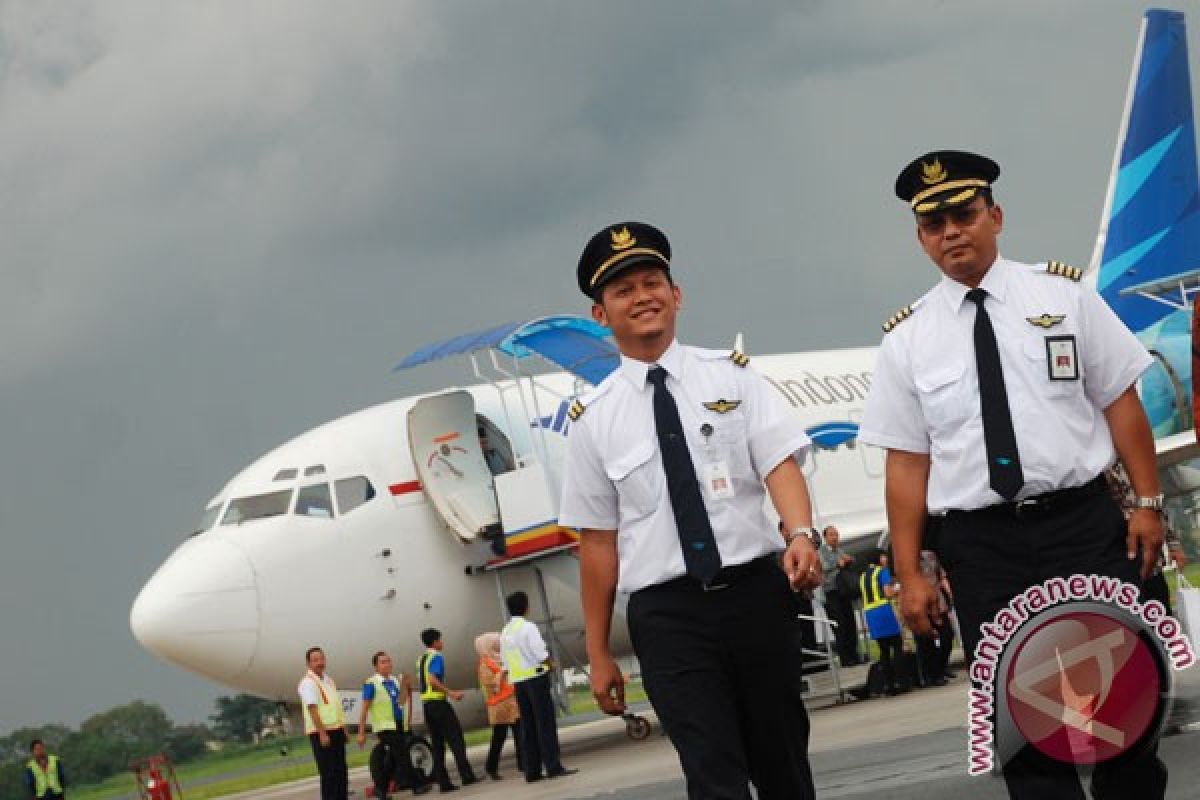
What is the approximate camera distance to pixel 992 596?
4.83m

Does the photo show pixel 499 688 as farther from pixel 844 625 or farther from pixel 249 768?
pixel 249 768

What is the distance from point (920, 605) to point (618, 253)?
54.7 inches

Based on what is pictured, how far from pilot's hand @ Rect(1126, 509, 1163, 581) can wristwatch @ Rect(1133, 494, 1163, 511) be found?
0.01 m

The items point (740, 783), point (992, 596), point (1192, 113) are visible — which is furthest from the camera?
point (1192, 113)

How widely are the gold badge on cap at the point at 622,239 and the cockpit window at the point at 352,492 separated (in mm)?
12168

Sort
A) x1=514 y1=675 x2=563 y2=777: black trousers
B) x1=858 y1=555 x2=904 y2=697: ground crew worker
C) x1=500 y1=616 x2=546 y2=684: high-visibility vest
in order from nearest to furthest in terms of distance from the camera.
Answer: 1. x1=514 y1=675 x2=563 y2=777: black trousers
2. x1=500 y1=616 x2=546 y2=684: high-visibility vest
3. x1=858 y1=555 x2=904 y2=697: ground crew worker

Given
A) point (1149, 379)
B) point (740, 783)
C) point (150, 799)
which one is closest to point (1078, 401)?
point (740, 783)

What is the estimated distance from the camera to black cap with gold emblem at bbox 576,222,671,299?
5.54 meters

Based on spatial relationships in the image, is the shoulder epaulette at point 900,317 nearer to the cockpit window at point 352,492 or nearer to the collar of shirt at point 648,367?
the collar of shirt at point 648,367

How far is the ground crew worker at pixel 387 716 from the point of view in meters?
16.6

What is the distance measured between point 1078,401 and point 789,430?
34.7 inches

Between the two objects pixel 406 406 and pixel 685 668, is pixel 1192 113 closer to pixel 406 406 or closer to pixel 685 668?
pixel 406 406

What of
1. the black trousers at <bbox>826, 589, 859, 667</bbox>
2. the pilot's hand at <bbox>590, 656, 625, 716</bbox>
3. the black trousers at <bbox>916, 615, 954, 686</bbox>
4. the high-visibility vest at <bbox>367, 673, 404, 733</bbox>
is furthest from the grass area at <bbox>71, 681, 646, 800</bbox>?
the pilot's hand at <bbox>590, 656, 625, 716</bbox>

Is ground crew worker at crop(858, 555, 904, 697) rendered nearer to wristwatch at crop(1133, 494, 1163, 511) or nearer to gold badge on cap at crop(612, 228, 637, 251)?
gold badge on cap at crop(612, 228, 637, 251)
